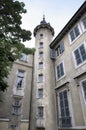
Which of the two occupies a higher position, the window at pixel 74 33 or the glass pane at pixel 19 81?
the window at pixel 74 33

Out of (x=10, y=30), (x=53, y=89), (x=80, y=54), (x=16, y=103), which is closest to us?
(x=10, y=30)

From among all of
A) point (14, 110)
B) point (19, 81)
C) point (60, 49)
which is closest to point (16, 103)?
point (14, 110)

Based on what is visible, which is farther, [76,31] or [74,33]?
[74,33]

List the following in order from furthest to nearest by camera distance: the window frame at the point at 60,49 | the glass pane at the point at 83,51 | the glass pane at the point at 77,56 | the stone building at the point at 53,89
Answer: the window frame at the point at 60,49
the glass pane at the point at 77,56
the glass pane at the point at 83,51
the stone building at the point at 53,89

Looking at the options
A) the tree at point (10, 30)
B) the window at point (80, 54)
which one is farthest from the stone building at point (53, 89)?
the tree at point (10, 30)

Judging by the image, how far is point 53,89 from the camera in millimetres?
14562

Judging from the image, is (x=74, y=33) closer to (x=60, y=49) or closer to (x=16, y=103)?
(x=60, y=49)

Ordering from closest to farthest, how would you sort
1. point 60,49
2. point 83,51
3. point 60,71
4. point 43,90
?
point 83,51, point 60,71, point 43,90, point 60,49

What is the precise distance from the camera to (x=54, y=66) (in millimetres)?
16406

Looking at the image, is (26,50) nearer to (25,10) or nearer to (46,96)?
(25,10)

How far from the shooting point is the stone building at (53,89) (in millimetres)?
10500

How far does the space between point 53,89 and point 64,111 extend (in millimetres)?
3544

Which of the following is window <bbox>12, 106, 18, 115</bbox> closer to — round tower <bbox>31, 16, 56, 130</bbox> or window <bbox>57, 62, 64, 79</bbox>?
round tower <bbox>31, 16, 56, 130</bbox>

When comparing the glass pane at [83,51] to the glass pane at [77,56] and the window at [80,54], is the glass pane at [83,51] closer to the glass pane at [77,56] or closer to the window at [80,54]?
the window at [80,54]
